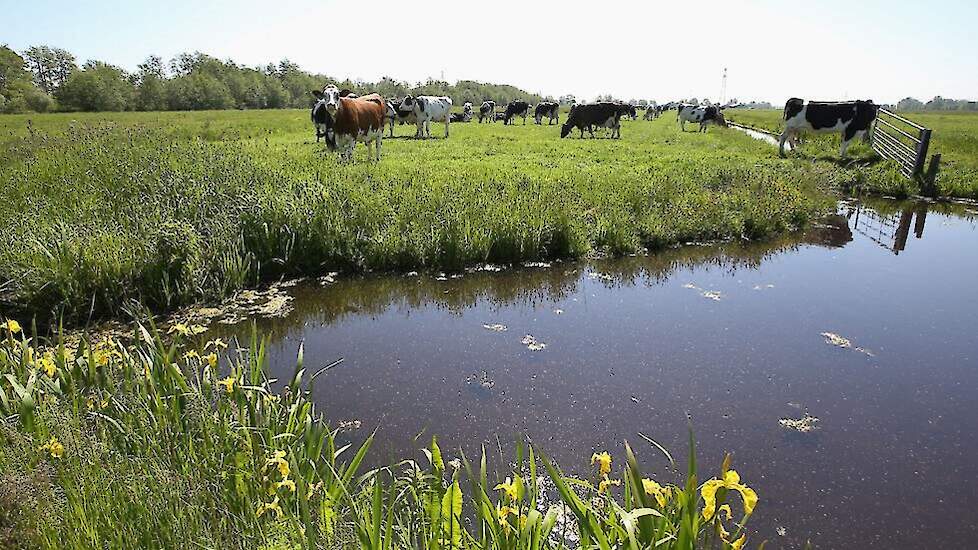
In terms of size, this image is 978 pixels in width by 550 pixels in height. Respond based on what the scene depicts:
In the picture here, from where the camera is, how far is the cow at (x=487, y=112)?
1625 inches

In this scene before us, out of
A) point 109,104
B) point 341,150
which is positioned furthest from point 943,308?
point 109,104

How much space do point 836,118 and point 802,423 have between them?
16.5 metres

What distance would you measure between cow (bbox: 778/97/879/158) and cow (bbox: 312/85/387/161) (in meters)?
12.0

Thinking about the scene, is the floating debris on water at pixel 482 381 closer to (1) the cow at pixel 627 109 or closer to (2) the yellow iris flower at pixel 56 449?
(2) the yellow iris flower at pixel 56 449

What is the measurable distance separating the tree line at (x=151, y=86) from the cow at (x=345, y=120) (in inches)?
910

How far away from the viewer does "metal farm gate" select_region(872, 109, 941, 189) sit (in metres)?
12.5

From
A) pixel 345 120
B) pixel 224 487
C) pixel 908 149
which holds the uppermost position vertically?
pixel 345 120

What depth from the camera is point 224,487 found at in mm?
2281

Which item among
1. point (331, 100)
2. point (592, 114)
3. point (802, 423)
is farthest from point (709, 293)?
point (592, 114)

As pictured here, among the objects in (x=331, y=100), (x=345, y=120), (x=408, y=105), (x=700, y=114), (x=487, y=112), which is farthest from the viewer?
(x=487, y=112)

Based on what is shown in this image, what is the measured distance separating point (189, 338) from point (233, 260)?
3.84 ft

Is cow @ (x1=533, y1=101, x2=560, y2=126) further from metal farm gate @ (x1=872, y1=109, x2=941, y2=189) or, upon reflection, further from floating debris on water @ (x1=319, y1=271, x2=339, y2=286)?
floating debris on water @ (x1=319, y1=271, x2=339, y2=286)

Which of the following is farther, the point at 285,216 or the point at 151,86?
the point at 151,86

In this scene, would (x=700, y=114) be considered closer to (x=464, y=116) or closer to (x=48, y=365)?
(x=464, y=116)
